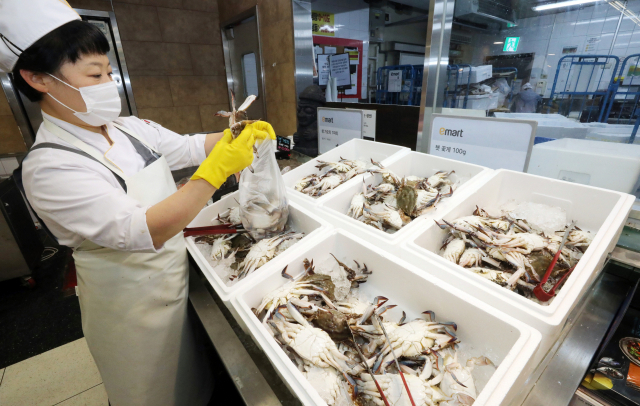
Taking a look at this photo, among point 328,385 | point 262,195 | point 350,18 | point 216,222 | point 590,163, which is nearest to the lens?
point 328,385

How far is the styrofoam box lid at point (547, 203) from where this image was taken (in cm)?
92

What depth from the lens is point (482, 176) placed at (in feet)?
5.61

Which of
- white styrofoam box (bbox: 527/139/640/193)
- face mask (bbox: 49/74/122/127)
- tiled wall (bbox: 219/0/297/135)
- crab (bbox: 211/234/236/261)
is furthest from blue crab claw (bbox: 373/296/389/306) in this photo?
tiled wall (bbox: 219/0/297/135)

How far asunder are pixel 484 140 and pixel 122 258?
2.11m

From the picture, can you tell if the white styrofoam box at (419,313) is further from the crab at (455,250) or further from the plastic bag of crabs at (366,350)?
the crab at (455,250)

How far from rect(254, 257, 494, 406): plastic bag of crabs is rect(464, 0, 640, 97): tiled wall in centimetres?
293

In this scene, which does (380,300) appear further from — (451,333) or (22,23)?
(22,23)

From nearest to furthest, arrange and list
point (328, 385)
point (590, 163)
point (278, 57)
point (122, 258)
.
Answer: point (328, 385), point (122, 258), point (590, 163), point (278, 57)

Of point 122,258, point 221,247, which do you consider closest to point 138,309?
point 122,258

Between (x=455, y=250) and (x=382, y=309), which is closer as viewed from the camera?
(x=382, y=309)

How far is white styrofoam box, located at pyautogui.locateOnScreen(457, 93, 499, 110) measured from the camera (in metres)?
3.55

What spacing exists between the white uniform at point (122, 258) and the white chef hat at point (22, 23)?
10.0 inches

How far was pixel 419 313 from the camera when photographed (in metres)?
1.15

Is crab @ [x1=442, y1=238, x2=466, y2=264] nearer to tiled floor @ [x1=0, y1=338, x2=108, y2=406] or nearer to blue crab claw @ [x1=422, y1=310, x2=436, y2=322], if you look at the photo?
blue crab claw @ [x1=422, y1=310, x2=436, y2=322]
